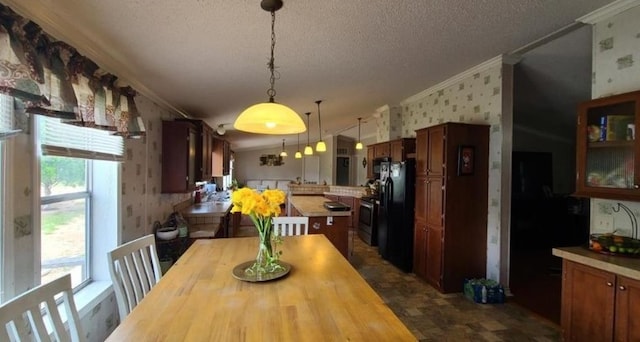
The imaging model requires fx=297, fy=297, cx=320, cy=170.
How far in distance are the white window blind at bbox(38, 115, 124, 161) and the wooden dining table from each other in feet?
3.12

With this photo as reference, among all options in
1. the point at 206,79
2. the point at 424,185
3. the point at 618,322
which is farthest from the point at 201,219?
the point at 618,322

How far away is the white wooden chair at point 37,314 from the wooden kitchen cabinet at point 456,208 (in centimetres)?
318

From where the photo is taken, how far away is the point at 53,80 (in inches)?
54.7

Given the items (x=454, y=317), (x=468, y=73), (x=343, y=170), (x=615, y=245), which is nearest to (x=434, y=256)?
(x=454, y=317)

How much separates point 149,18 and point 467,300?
365cm

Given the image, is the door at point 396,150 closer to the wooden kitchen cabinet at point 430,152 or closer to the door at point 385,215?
the door at point 385,215

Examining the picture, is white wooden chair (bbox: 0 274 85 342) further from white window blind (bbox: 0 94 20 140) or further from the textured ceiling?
the textured ceiling

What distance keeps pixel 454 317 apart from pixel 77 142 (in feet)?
10.9

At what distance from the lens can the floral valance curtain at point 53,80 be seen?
3.66 ft

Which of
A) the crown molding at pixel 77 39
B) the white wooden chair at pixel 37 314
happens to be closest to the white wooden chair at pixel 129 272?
the white wooden chair at pixel 37 314

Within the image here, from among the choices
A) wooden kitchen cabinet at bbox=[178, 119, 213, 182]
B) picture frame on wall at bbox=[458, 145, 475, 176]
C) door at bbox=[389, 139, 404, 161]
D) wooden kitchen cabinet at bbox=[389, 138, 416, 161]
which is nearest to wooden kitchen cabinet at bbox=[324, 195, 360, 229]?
door at bbox=[389, 139, 404, 161]

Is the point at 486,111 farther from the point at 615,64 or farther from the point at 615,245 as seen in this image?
the point at 615,245

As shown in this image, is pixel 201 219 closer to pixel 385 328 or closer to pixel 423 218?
pixel 423 218

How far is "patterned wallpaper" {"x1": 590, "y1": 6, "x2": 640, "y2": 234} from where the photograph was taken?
6.79ft
